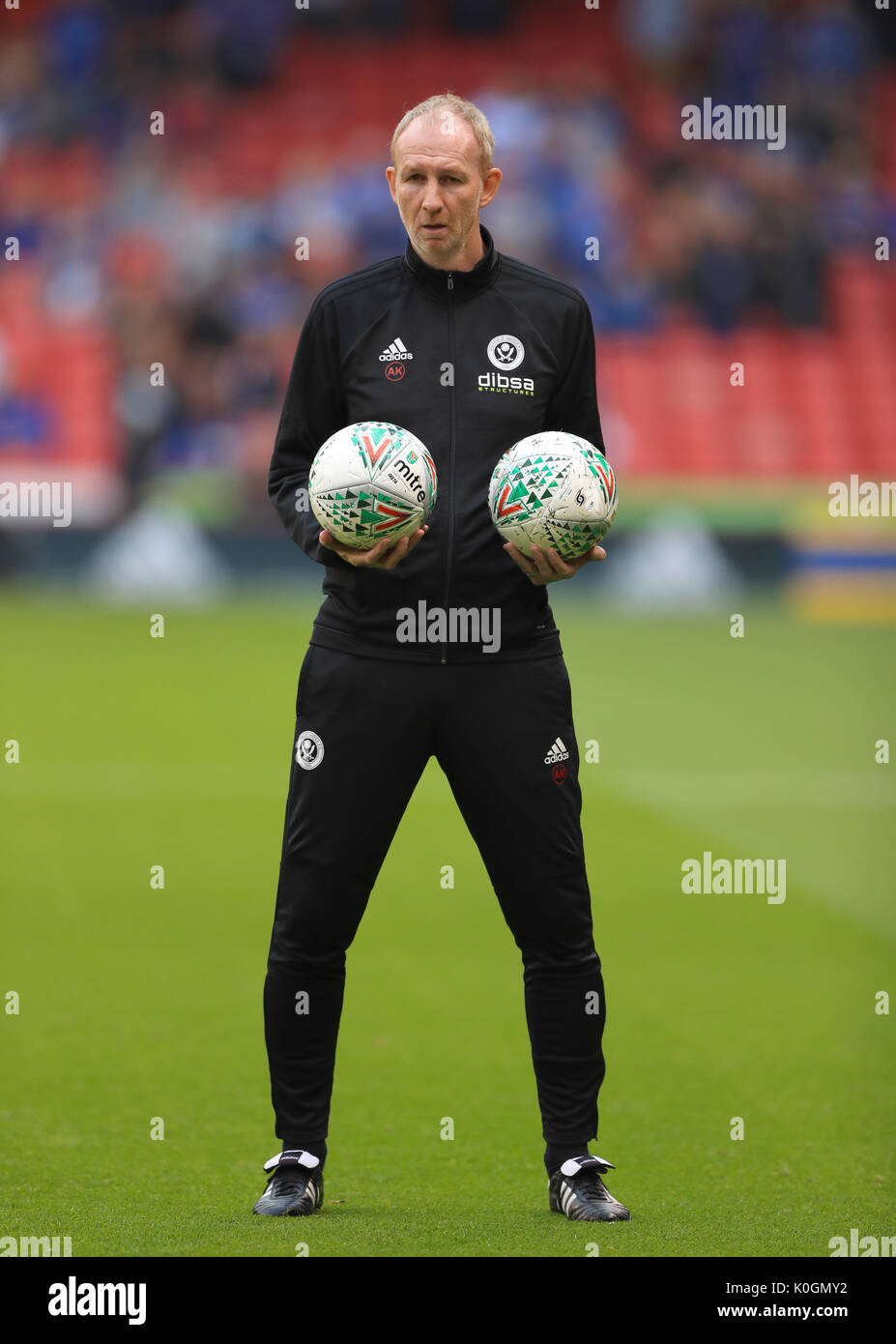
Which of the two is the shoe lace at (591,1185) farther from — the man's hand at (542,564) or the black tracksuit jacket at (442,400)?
the man's hand at (542,564)

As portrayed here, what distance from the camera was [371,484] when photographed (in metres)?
3.99

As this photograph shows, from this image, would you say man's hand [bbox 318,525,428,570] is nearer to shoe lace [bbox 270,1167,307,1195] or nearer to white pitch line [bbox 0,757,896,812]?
shoe lace [bbox 270,1167,307,1195]

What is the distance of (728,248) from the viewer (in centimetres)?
2438

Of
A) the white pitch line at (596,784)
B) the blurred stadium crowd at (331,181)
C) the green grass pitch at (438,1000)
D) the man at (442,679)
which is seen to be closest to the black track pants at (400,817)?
the man at (442,679)

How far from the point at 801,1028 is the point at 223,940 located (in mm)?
2249

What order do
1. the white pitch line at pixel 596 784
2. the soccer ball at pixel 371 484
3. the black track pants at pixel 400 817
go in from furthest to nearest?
the white pitch line at pixel 596 784 < the black track pants at pixel 400 817 < the soccer ball at pixel 371 484

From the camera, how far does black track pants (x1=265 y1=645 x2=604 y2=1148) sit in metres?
4.27

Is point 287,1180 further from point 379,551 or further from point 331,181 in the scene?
point 331,181

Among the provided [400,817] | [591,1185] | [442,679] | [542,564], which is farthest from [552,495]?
[591,1185]

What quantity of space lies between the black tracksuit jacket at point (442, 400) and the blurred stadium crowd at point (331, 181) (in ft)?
56.6

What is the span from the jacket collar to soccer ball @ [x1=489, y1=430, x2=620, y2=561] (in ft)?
1.28

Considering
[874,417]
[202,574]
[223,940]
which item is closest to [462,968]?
[223,940]

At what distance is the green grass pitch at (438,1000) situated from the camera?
4410 millimetres

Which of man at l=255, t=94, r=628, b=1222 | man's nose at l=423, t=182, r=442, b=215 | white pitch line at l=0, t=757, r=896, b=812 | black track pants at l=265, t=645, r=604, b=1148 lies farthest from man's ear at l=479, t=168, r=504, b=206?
white pitch line at l=0, t=757, r=896, b=812
